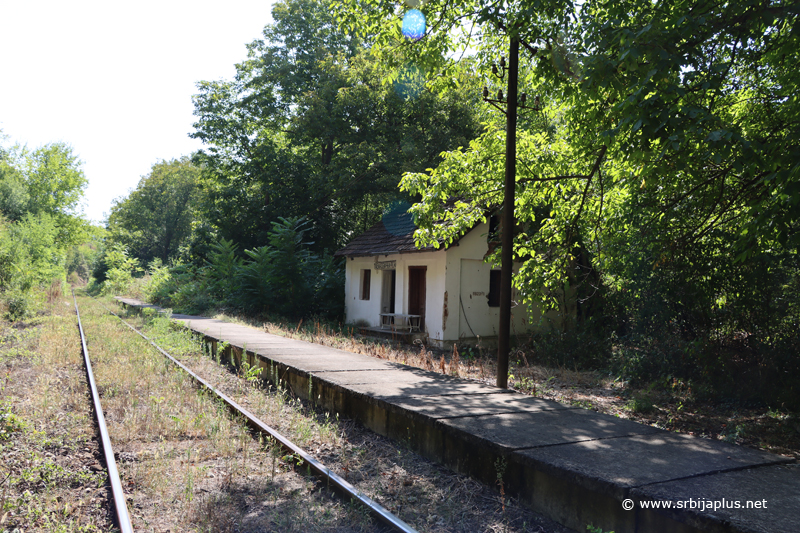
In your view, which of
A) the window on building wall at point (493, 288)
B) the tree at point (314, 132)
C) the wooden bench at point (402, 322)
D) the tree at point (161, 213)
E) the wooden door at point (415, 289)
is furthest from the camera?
the tree at point (161, 213)

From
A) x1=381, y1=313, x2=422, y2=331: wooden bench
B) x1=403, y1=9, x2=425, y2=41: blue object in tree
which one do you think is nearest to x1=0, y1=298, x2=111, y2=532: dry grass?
x1=403, y1=9, x2=425, y2=41: blue object in tree

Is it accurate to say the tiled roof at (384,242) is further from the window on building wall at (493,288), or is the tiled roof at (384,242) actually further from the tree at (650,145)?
the tree at (650,145)

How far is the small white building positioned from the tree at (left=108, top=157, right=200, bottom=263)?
50.7 m

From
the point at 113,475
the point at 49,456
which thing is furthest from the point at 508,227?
the point at 49,456

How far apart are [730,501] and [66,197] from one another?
2440 inches

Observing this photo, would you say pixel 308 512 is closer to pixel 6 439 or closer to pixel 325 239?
pixel 6 439

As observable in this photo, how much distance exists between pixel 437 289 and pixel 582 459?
41.9 ft

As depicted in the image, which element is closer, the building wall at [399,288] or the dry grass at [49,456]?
the dry grass at [49,456]

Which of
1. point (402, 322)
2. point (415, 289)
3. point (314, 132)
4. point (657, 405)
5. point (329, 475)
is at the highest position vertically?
point (314, 132)

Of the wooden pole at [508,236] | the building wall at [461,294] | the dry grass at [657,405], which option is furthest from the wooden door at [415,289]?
the wooden pole at [508,236]

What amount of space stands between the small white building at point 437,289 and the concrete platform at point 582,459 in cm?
886

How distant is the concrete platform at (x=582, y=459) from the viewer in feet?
10.8

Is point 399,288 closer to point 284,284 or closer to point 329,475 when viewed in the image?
point 284,284

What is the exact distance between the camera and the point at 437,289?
16875 mm
